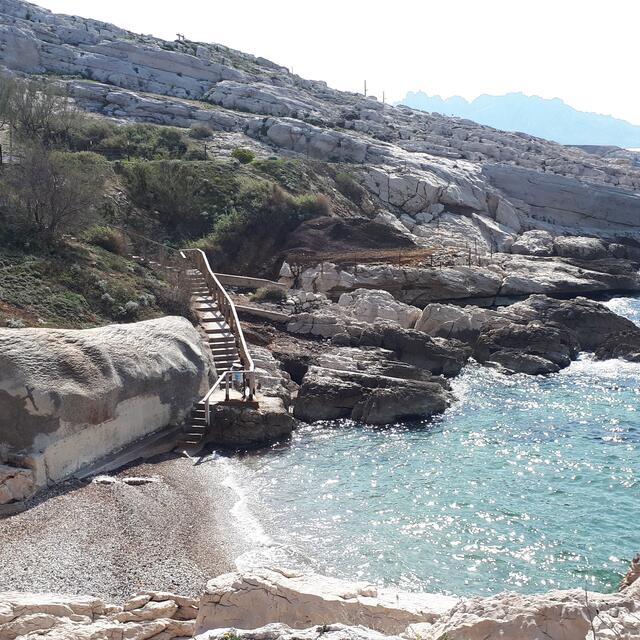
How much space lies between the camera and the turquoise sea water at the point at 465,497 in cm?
1357

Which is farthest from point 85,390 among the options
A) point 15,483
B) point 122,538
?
point 122,538

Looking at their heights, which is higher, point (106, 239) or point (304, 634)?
point (106, 239)

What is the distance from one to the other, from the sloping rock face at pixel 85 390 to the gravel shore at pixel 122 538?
0.95 m

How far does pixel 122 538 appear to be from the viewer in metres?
13.6

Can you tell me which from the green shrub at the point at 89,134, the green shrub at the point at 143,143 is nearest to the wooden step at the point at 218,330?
the green shrub at the point at 89,134

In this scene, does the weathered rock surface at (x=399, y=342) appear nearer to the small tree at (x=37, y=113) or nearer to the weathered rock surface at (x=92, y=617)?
the small tree at (x=37, y=113)

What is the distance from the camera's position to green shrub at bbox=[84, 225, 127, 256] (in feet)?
97.8

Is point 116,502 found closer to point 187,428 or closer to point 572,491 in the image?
point 187,428

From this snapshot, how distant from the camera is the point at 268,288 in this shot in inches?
1330

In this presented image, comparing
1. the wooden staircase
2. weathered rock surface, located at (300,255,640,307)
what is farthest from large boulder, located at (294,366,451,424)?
weathered rock surface, located at (300,255,640,307)

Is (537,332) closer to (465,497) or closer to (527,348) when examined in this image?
(527,348)

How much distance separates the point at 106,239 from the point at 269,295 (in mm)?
7937

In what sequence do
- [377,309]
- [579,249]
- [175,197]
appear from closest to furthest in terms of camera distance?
[377,309], [175,197], [579,249]

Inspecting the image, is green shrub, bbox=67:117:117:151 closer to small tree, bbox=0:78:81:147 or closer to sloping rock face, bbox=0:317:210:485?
small tree, bbox=0:78:81:147
